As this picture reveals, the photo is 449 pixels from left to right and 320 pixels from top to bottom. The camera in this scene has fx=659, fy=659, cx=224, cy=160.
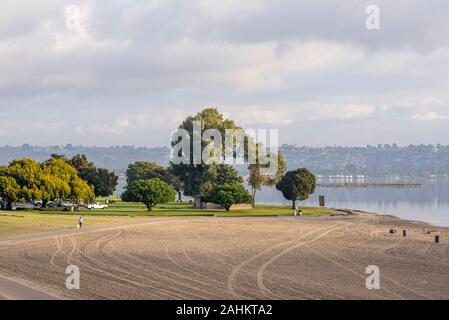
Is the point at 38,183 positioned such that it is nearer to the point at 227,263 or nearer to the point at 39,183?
the point at 39,183

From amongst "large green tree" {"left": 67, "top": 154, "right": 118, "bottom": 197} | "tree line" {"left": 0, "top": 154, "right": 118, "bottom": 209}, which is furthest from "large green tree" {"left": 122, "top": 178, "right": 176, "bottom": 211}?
"large green tree" {"left": 67, "top": 154, "right": 118, "bottom": 197}

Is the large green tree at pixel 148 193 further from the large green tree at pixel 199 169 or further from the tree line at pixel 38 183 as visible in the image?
the large green tree at pixel 199 169

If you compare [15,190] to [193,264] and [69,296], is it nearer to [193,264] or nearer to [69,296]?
[193,264]

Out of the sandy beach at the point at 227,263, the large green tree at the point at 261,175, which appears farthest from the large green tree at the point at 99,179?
the sandy beach at the point at 227,263

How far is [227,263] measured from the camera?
48000mm

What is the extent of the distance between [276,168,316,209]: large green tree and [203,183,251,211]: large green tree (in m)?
17.3

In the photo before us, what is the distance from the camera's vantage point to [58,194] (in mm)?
112000

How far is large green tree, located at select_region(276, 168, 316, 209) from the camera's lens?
13400 cm

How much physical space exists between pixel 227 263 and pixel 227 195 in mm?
68700

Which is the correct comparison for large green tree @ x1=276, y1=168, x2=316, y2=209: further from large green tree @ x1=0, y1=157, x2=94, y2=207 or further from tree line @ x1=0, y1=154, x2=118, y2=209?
large green tree @ x1=0, y1=157, x2=94, y2=207

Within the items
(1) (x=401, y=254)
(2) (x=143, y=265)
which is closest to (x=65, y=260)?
(2) (x=143, y=265)

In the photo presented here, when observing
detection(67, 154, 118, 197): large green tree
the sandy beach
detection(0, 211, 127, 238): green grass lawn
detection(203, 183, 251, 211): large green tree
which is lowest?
the sandy beach

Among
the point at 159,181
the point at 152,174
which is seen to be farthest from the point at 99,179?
the point at 159,181

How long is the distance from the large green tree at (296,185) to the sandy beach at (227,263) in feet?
180
